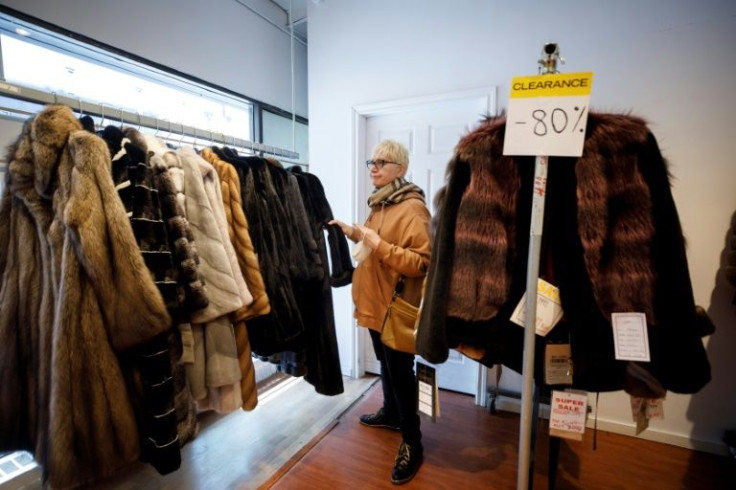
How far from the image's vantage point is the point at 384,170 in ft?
5.13

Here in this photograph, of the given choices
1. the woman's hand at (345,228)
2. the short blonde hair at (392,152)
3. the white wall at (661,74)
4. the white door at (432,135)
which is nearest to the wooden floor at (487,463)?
the white wall at (661,74)

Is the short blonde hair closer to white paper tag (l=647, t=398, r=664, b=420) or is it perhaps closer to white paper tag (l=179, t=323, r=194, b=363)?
white paper tag (l=179, t=323, r=194, b=363)

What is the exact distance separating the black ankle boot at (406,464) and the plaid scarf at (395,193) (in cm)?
121

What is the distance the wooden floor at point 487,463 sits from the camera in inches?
63.3

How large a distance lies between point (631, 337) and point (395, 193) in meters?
0.99

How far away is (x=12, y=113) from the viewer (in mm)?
981

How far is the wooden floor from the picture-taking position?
1.61 meters

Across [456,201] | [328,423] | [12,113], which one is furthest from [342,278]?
[12,113]

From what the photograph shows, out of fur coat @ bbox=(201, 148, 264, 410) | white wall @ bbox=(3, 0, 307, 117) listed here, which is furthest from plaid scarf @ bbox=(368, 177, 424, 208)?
white wall @ bbox=(3, 0, 307, 117)

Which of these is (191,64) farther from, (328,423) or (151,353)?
(328,423)

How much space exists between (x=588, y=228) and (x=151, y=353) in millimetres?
1248

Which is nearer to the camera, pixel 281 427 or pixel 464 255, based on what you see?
pixel 464 255

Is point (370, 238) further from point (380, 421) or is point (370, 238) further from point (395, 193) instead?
point (380, 421)

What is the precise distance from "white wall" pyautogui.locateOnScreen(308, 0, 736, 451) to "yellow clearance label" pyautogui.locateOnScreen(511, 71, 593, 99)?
1.26 meters
